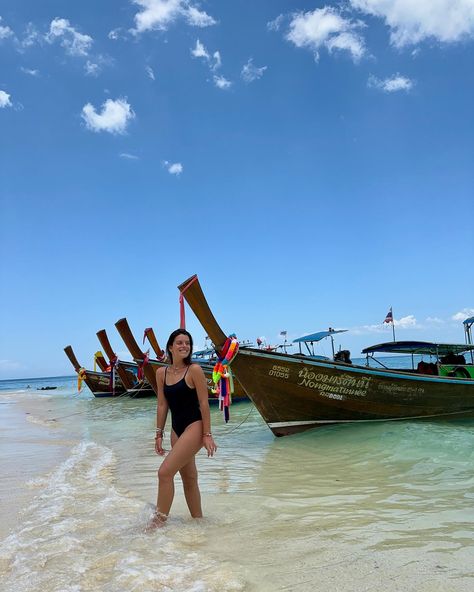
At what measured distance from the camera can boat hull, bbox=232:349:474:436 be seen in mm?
8891

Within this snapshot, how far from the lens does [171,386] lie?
376 cm

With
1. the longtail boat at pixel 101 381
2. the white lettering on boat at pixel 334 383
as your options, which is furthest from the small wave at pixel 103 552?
the longtail boat at pixel 101 381

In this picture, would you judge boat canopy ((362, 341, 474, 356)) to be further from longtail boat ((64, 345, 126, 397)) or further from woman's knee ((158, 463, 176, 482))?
longtail boat ((64, 345, 126, 397))

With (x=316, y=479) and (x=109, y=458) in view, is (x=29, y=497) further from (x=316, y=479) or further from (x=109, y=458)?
(x=316, y=479)

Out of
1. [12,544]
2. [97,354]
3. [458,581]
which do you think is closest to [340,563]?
[458,581]

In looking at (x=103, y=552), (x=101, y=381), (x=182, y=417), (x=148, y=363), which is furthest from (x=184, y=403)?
(x=101, y=381)

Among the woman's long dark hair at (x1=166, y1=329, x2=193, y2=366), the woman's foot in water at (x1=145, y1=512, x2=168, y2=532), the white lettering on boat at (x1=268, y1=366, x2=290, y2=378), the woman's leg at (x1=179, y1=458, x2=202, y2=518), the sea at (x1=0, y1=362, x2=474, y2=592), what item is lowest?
the sea at (x1=0, y1=362, x2=474, y2=592)

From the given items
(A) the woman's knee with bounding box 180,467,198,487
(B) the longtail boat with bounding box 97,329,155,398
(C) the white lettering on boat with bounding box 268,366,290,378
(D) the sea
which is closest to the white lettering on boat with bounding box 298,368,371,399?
(C) the white lettering on boat with bounding box 268,366,290,378

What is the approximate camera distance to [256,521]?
408 cm

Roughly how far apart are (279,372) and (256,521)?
192 inches

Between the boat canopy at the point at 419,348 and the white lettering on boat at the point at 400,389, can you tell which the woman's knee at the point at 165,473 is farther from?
the boat canopy at the point at 419,348

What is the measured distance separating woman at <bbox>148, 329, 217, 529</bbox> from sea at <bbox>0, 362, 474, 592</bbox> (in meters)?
0.34

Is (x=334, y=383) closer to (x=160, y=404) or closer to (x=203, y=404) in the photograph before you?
(x=160, y=404)

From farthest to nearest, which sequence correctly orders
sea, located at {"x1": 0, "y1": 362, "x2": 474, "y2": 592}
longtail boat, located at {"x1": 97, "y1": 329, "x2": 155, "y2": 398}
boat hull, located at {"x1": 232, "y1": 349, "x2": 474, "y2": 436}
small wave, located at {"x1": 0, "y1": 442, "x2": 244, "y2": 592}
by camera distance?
longtail boat, located at {"x1": 97, "y1": 329, "x2": 155, "y2": 398} < boat hull, located at {"x1": 232, "y1": 349, "x2": 474, "y2": 436} < sea, located at {"x1": 0, "y1": 362, "x2": 474, "y2": 592} < small wave, located at {"x1": 0, "y1": 442, "x2": 244, "y2": 592}
